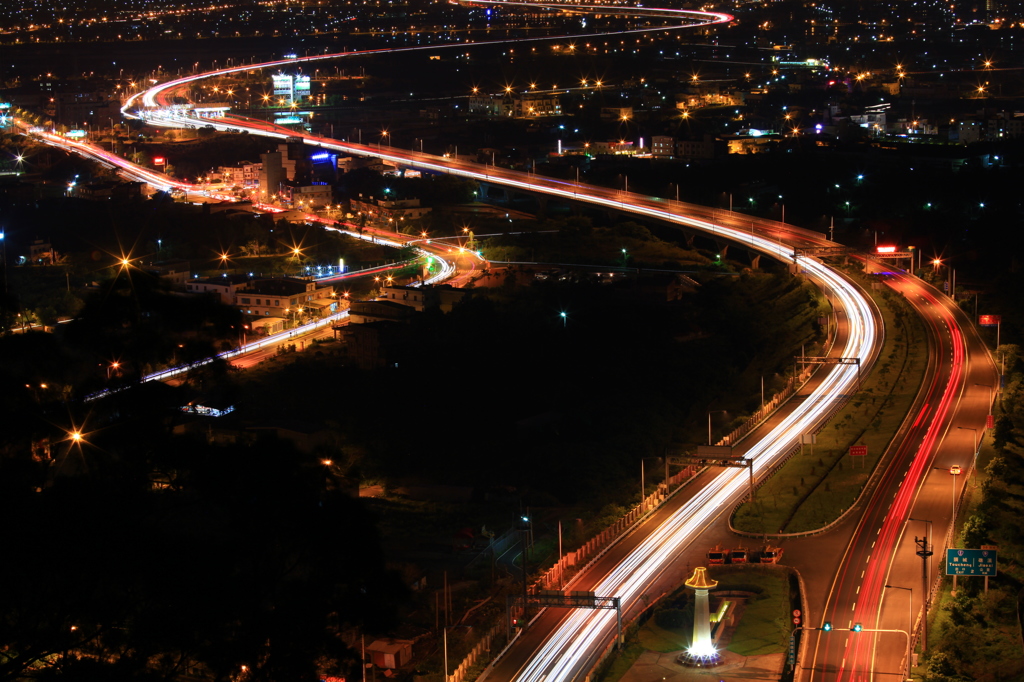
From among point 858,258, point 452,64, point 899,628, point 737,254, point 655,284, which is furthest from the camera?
point 452,64

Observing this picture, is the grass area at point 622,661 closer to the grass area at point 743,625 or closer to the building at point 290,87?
the grass area at point 743,625

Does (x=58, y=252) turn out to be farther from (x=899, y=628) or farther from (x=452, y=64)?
(x=452, y=64)

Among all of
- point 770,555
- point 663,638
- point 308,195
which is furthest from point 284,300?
point 663,638

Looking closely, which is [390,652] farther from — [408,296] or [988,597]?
[408,296]

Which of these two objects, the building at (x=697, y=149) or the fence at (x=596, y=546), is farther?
the building at (x=697, y=149)

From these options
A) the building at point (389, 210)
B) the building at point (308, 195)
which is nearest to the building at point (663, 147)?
the building at point (389, 210)

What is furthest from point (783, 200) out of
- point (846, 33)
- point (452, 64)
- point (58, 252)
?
point (846, 33)
